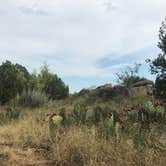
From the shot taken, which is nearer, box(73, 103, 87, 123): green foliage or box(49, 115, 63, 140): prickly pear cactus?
box(49, 115, 63, 140): prickly pear cactus

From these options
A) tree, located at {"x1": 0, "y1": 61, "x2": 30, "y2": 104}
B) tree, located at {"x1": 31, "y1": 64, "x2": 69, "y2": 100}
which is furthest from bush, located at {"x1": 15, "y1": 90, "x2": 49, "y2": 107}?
tree, located at {"x1": 31, "y1": 64, "x2": 69, "y2": 100}

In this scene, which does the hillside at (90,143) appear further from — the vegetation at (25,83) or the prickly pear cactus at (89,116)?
the vegetation at (25,83)

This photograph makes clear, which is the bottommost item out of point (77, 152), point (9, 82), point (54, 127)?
point (77, 152)

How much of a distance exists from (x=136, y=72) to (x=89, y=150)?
33.6 m

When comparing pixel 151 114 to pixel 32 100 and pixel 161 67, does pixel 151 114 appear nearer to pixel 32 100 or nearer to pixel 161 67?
pixel 161 67

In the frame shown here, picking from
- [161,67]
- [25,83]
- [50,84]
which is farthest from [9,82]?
[161,67]

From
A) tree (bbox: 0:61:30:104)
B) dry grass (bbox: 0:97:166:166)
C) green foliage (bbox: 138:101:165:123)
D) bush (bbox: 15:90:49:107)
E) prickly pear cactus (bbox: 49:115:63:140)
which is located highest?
tree (bbox: 0:61:30:104)

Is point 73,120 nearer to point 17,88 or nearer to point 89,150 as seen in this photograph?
point 89,150

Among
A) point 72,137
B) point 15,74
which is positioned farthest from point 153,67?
point 15,74

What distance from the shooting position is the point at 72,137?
927cm

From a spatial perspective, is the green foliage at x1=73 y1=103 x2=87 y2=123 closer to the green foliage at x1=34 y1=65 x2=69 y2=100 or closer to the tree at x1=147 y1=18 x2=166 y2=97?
the tree at x1=147 y1=18 x2=166 y2=97

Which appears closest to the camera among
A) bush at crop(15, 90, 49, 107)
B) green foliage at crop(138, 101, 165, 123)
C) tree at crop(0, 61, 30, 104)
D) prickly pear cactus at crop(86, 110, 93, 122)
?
green foliage at crop(138, 101, 165, 123)

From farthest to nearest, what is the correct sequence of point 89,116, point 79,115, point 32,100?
point 32,100, point 79,115, point 89,116

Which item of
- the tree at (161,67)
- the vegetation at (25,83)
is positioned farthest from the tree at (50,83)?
the tree at (161,67)
